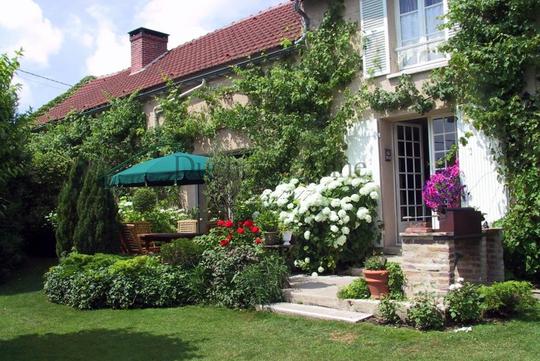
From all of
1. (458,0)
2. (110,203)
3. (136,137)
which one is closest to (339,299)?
(458,0)

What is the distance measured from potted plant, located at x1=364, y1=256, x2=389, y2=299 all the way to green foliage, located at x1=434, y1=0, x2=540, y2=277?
7.27 ft

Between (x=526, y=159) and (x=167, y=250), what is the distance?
550 cm

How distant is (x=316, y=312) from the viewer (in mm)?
6887

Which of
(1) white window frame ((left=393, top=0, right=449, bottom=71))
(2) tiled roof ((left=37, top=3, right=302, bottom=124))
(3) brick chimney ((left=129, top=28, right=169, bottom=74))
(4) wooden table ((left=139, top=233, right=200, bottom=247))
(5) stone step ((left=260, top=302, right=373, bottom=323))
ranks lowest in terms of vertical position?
(5) stone step ((left=260, top=302, right=373, bottom=323))


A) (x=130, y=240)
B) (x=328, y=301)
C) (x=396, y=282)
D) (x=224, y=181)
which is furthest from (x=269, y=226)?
(x=130, y=240)

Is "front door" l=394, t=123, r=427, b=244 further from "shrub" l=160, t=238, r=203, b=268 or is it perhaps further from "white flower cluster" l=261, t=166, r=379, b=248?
"shrub" l=160, t=238, r=203, b=268

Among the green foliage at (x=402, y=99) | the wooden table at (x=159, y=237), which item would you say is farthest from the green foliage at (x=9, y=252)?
the green foliage at (x=402, y=99)

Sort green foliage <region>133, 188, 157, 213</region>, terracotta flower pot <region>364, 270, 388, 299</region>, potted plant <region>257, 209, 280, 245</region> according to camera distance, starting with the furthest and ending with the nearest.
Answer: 1. green foliage <region>133, 188, 157, 213</region>
2. potted plant <region>257, 209, 280, 245</region>
3. terracotta flower pot <region>364, 270, 388, 299</region>

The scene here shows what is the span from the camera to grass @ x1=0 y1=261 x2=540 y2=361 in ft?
17.6

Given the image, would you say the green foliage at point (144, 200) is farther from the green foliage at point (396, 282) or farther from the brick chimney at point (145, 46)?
the green foliage at point (396, 282)

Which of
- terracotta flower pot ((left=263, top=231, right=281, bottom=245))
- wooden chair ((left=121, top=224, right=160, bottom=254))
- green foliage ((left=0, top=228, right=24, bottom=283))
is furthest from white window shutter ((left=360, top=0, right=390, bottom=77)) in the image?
green foliage ((left=0, top=228, right=24, bottom=283))

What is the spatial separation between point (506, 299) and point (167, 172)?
597 cm

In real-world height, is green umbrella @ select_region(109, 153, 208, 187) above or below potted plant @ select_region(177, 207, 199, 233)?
above

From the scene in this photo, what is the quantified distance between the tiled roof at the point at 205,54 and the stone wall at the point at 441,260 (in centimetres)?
624
